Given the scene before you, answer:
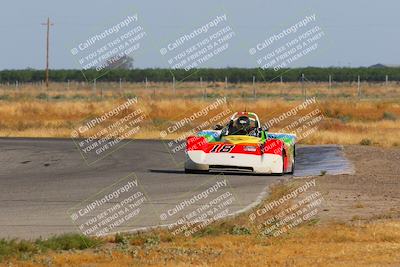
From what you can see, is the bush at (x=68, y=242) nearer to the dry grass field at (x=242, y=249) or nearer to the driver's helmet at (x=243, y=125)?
the dry grass field at (x=242, y=249)

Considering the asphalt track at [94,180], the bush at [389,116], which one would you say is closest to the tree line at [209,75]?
the bush at [389,116]

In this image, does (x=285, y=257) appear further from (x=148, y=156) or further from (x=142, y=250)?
(x=148, y=156)

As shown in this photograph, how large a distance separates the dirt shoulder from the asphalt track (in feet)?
2.55

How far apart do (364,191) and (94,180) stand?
19.8 ft

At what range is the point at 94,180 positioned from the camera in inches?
874

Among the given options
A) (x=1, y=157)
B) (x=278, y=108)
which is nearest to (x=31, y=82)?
(x=278, y=108)

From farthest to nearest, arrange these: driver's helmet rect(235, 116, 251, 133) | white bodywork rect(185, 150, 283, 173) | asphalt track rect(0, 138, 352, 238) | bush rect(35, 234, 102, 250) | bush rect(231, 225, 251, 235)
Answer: driver's helmet rect(235, 116, 251, 133) → white bodywork rect(185, 150, 283, 173) → asphalt track rect(0, 138, 352, 238) → bush rect(231, 225, 251, 235) → bush rect(35, 234, 102, 250)

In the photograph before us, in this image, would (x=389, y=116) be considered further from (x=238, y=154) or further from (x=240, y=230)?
(x=240, y=230)

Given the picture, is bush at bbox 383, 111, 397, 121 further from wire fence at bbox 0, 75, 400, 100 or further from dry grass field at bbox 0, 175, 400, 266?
dry grass field at bbox 0, 175, 400, 266

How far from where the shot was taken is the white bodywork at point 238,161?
22672mm

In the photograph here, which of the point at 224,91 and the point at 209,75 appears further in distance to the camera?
the point at 209,75

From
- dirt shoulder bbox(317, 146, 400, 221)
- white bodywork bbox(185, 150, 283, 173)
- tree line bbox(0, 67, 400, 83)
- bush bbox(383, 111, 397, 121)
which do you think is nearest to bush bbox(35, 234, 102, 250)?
dirt shoulder bbox(317, 146, 400, 221)

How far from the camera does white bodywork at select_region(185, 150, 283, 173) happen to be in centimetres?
2267

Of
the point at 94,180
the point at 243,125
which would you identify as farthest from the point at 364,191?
the point at 94,180
